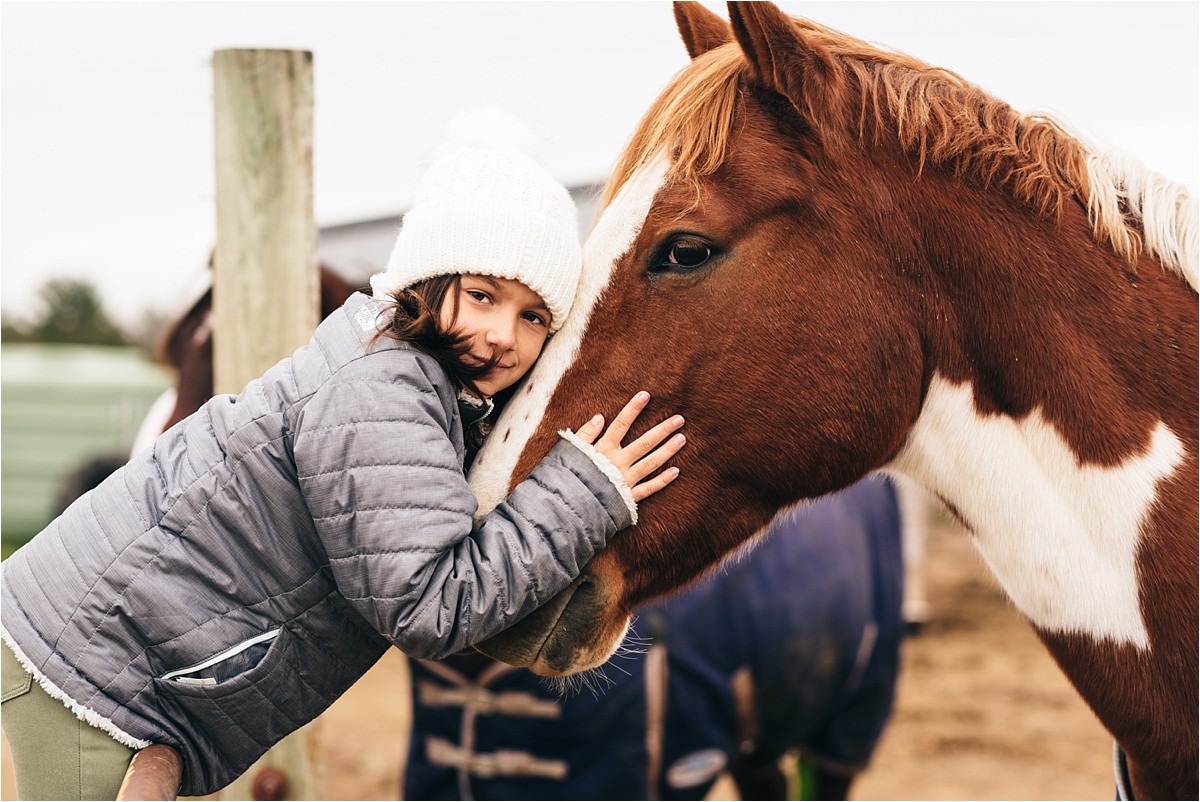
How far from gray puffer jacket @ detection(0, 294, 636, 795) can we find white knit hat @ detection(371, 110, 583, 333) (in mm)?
137

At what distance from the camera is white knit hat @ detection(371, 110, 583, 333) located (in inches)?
64.6

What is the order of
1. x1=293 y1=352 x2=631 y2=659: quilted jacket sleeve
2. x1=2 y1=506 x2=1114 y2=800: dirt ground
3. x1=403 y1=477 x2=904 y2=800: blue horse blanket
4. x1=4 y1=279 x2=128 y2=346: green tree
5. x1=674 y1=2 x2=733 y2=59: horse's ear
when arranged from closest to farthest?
1. x1=293 y1=352 x2=631 y2=659: quilted jacket sleeve
2. x1=674 y1=2 x2=733 y2=59: horse's ear
3. x1=403 y1=477 x2=904 y2=800: blue horse blanket
4. x1=2 y1=506 x2=1114 y2=800: dirt ground
5. x1=4 y1=279 x2=128 y2=346: green tree

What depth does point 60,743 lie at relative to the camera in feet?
5.17

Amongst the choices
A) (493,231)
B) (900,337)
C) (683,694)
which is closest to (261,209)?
(493,231)

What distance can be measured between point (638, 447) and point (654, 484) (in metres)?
0.06

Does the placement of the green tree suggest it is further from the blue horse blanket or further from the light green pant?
the light green pant

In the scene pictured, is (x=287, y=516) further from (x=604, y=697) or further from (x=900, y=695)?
(x=900, y=695)

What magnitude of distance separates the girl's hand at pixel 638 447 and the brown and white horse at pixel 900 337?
0.09 feet

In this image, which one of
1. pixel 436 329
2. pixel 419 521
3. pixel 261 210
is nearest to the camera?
pixel 419 521

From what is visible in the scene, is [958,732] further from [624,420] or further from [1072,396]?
[624,420]

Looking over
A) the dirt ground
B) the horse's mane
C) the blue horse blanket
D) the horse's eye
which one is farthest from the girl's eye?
the dirt ground

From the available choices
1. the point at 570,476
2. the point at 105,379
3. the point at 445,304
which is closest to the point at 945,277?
the point at 570,476

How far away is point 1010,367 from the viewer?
1.69 metres

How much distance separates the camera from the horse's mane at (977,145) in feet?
5.51
